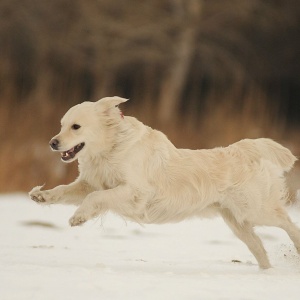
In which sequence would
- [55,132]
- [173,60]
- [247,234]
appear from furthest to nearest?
[173,60] → [55,132] → [247,234]

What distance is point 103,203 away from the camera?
4602mm

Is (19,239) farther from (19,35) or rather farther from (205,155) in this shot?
(19,35)

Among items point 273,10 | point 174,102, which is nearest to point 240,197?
point 174,102

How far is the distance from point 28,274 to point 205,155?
1.93 m

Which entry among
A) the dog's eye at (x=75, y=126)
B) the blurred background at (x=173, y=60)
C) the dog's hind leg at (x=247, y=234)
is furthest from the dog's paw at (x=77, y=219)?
the blurred background at (x=173, y=60)

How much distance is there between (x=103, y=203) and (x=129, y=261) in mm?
743

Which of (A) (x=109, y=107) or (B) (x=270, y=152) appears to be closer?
(A) (x=109, y=107)

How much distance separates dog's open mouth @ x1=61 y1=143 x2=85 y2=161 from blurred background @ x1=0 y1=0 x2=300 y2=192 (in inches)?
268

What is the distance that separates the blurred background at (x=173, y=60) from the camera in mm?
12344

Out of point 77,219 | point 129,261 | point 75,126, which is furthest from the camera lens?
point 129,261

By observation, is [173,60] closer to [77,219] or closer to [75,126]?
[75,126]

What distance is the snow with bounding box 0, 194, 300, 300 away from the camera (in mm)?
3553

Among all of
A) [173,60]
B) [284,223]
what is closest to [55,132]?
[173,60]

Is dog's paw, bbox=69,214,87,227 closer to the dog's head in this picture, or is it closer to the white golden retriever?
the white golden retriever
